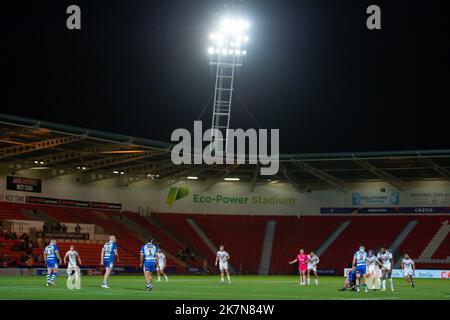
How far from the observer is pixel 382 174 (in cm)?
7038

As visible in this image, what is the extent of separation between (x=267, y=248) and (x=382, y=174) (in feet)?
45.5

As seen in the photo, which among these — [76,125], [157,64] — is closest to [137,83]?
[157,64]

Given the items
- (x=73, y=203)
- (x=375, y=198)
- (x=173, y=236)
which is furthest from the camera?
(x=375, y=198)

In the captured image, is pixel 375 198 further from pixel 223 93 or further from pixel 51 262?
pixel 51 262

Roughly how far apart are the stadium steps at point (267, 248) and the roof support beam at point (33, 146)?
26.4 m

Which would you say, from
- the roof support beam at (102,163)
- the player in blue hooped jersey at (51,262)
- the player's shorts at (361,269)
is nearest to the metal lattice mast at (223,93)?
the roof support beam at (102,163)

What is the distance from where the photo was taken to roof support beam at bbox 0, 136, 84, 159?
2109 inches

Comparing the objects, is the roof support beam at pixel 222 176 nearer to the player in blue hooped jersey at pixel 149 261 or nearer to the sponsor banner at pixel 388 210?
the sponsor banner at pixel 388 210

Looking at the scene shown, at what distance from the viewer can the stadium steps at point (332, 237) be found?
7138 centimetres

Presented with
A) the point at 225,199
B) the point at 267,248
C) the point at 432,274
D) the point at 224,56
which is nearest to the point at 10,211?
the point at 224,56

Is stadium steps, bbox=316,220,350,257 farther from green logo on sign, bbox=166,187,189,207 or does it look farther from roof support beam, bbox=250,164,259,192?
green logo on sign, bbox=166,187,189,207

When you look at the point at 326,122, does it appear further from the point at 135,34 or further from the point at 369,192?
the point at 135,34

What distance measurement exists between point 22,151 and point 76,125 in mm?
4802

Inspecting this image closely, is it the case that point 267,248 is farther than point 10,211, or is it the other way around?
point 267,248
